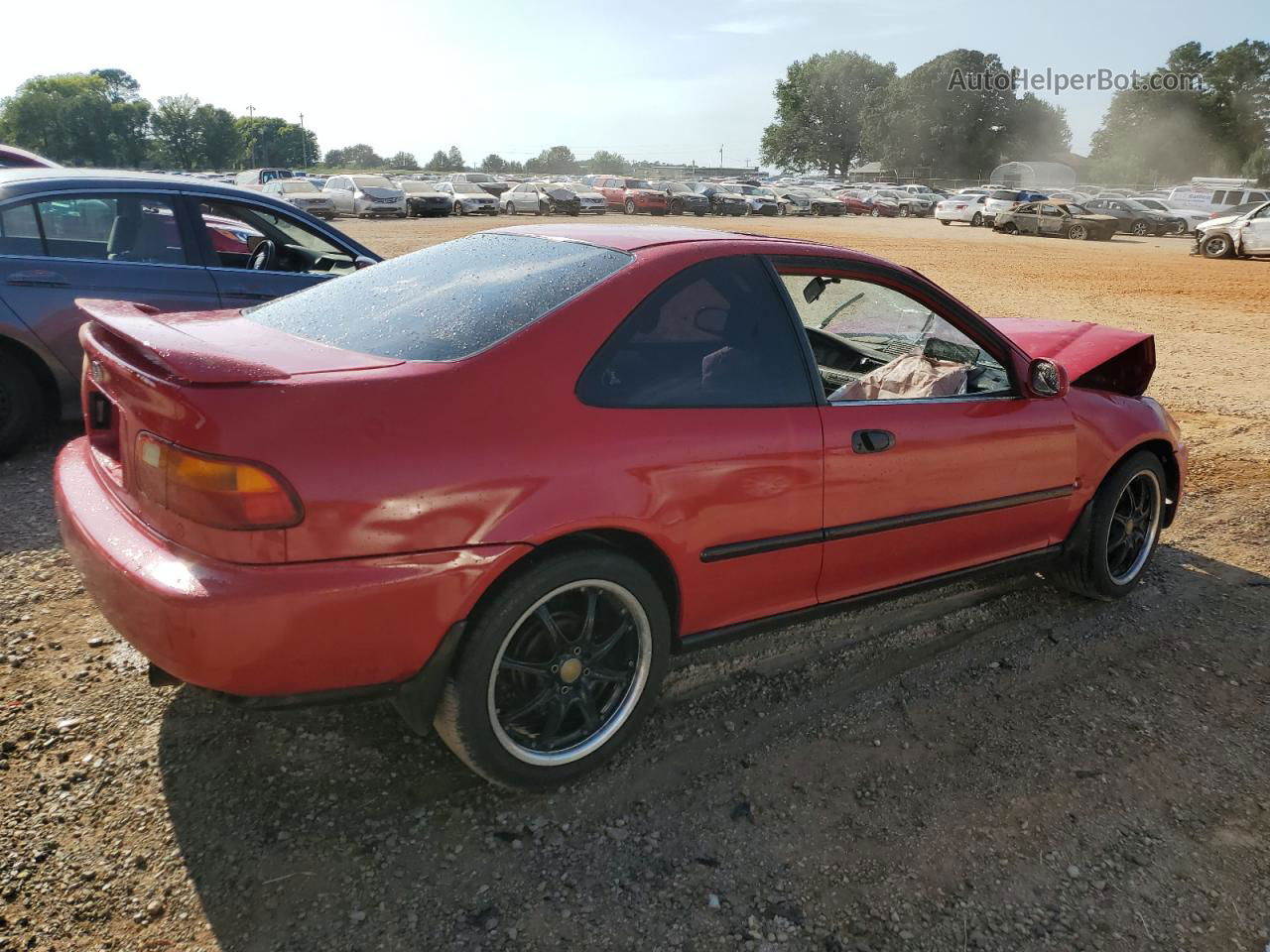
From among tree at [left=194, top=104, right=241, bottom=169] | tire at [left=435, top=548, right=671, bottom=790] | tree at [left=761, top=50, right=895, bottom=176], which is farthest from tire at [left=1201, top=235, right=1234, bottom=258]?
tree at [left=194, top=104, right=241, bottom=169]

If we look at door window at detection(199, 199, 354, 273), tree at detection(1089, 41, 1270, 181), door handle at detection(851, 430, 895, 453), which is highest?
tree at detection(1089, 41, 1270, 181)

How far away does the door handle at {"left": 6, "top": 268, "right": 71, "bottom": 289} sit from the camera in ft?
16.9

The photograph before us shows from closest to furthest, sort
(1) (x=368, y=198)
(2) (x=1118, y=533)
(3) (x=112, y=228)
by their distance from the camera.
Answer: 1. (2) (x=1118, y=533)
2. (3) (x=112, y=228)
3. (1) (x=368, y=198)

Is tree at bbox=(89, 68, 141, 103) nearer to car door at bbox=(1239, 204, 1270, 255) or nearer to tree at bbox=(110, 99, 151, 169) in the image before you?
tree at bbox=(110, 99, 151, 169)

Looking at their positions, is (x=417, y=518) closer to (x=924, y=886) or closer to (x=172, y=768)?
(x=172, y=768)

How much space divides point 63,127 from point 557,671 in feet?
455

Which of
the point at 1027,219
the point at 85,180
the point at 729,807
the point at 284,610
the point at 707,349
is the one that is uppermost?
the point at 1027,219

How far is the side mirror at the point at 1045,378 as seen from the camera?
360 cm

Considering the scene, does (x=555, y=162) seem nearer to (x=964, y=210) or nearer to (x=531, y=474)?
(x=964, y=210)

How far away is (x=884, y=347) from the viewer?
160 inches

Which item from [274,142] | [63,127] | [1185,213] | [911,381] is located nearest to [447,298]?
[911,381]

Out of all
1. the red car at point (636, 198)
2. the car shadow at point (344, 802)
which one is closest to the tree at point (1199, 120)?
the red car at point (636, 198)

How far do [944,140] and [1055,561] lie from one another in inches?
4306

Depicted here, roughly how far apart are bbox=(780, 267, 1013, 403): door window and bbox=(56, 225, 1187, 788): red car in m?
0.03
